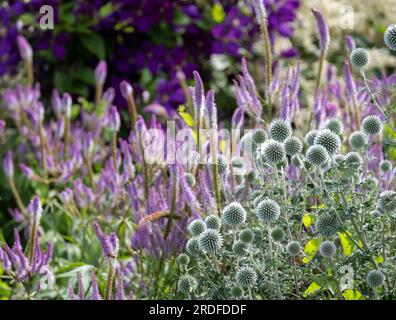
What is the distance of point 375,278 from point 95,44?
310cm

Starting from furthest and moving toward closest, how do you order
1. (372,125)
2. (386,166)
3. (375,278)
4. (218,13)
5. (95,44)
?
(218,13) → (95,44) → (386,166) → (372,125) → (375,278)

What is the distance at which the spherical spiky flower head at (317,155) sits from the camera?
1.68 metres

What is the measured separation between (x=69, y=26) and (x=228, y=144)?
2371mm

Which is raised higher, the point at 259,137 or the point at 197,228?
the point at 259,137

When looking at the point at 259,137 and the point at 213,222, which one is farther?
the point at 259,137

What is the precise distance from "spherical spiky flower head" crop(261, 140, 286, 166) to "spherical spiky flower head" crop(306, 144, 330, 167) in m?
0.06

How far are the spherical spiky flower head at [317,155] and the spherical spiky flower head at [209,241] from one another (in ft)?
0.83

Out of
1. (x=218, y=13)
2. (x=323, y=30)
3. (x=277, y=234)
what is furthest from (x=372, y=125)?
(x=218, y=13)

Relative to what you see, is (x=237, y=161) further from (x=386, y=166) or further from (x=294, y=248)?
(x=294, y=248)

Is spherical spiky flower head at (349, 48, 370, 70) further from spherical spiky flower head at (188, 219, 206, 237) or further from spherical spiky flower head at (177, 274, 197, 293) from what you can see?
spherical spiky flower head at (177, 274, 197, 293)

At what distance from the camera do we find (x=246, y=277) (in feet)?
5.55

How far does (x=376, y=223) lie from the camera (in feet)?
5.80
